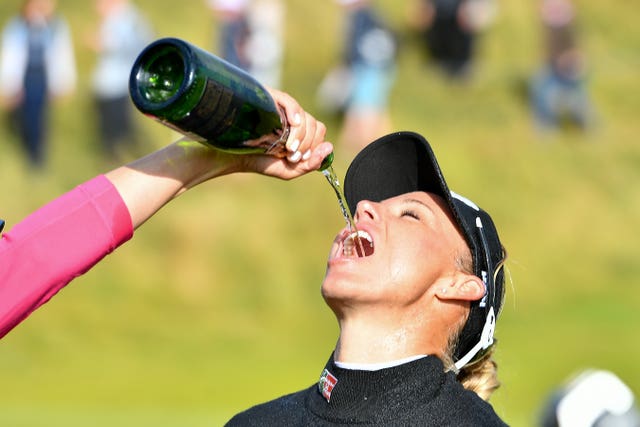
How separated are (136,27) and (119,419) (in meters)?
5.90

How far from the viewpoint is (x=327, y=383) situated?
318 cm

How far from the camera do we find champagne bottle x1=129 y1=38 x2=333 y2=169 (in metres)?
2.65

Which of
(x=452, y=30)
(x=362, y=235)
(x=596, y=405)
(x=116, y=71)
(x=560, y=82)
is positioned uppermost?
(x=362, y=235)

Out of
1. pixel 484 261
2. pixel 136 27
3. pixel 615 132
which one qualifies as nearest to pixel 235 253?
pixel 136 27

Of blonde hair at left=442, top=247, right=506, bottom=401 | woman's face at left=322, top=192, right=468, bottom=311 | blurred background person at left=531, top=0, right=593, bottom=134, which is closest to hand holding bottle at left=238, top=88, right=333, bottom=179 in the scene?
woman's face at left=322, top=192, right=468, bottom=311

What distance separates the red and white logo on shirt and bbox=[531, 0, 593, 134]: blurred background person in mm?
14255

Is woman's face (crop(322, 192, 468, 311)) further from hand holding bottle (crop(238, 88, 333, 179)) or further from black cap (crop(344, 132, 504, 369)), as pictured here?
hand holding bottle (crop(238, 88, 333, 179))

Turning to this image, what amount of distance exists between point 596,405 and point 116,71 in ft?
38.0

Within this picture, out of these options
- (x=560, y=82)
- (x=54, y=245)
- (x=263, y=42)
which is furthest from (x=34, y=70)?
(x=54, y=245)

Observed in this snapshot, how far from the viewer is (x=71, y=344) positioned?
490 inches

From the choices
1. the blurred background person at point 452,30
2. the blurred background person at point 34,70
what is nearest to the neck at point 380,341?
the blurred background person at point 34,70

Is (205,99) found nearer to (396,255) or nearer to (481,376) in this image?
(396,255)

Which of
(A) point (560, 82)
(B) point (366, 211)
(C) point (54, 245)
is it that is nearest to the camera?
(C) point (54, 245)

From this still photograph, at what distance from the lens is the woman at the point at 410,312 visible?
3068 mm
